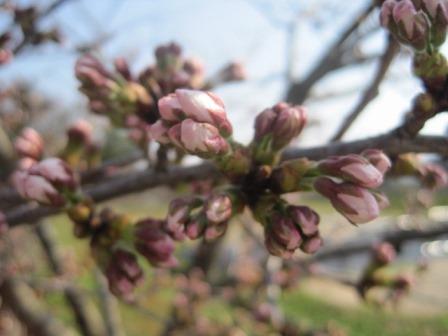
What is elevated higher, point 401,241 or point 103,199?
point 103,199

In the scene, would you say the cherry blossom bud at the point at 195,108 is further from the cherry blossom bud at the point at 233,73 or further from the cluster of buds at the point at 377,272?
the cluster of buds at the point at 377,272

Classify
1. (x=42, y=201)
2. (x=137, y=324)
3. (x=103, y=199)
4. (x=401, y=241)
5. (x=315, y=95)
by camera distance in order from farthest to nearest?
(x=137, y=324) < (x=315, y=95) < (x=401, y=241) < (x=103, y=199) < (x=42, y=201)

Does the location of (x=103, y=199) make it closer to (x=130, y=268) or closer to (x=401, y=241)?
(x=130, y=268)

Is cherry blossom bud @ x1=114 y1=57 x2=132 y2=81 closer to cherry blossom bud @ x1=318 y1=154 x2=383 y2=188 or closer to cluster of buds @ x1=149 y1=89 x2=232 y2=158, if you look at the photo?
cluster of buds @ x1=149 y1=89 x2=232 y2=158

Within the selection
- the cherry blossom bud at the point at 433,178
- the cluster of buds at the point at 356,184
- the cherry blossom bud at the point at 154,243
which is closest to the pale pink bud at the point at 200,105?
the cluster of buds at the point at 356,184

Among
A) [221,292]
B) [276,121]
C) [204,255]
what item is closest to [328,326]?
[221,292]

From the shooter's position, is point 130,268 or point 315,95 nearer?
point 130,268
